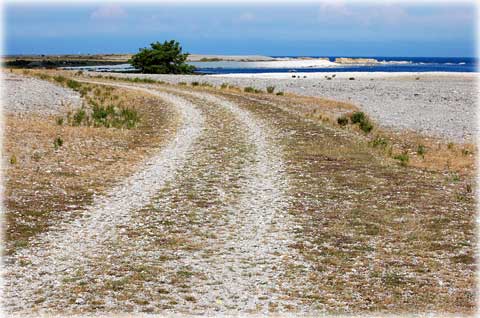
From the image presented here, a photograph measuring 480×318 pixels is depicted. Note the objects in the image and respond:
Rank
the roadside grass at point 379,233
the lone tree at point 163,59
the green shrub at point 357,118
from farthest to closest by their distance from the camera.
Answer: the lone tree at point 163,59, the green shrub at point 357,118, the roadside grass at point 379,233

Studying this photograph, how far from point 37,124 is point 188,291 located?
715 inches

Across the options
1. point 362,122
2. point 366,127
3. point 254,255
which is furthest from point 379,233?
point 362,122

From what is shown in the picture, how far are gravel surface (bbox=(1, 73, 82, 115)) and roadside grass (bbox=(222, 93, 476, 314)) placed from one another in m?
14.6

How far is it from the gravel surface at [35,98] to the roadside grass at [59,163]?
7.20ft

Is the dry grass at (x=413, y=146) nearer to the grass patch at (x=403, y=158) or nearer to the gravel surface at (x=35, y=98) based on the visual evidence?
the grass patch at (x=403, y=158)

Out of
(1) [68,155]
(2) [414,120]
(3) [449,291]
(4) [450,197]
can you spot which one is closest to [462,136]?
(2) [414,120]

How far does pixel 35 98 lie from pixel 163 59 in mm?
61600

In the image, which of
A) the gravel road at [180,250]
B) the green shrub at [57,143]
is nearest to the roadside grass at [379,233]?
the gravel road at [180,250]

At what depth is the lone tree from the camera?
92000mm

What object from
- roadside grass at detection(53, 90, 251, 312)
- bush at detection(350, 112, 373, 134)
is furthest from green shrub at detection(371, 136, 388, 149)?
roadside grass at detection(53, 90, 251, 312)

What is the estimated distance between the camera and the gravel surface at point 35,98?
29.0 m

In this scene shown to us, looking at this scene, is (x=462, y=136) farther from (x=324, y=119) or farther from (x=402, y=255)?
(x=402, y=255)

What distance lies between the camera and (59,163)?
18.4m

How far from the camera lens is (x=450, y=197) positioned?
50.6 feet
